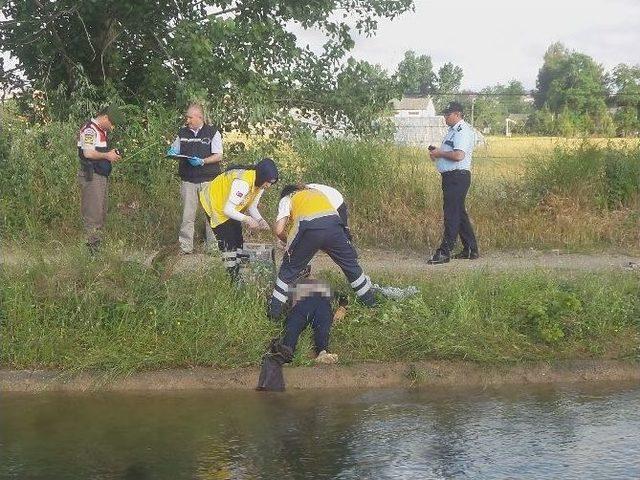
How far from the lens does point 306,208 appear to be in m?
7.96

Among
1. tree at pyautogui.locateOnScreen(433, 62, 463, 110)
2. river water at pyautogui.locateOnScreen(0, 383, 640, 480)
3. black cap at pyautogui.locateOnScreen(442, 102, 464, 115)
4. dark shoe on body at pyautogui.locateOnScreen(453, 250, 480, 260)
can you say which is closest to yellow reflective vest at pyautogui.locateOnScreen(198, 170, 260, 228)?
river water at pyautogui.locateOnScreen(0, 383, 640, 480)

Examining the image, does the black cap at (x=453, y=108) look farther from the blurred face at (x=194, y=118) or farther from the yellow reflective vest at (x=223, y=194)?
the yellow reflective vest at (x=223, y=194)

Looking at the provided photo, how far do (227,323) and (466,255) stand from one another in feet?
12.7

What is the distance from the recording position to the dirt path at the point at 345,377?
7488 millimetres

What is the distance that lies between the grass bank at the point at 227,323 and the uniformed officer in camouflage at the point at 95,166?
1859 mm

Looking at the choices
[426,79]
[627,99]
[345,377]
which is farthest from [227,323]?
[426,79]

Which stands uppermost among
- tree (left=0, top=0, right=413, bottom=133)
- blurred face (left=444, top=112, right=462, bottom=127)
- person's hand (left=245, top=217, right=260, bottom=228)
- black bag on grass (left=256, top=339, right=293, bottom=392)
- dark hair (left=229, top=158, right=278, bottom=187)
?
tree (left=0, top=0, right=413, bottom=133)

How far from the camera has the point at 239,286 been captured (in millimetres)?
8359

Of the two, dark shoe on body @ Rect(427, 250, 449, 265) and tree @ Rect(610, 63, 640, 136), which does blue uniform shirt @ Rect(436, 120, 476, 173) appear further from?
tree @ Rect(610, 63, 640, 136)

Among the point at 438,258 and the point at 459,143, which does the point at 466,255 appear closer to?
the point at 438,258

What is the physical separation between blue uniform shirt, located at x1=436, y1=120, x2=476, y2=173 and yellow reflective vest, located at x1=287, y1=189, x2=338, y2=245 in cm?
267

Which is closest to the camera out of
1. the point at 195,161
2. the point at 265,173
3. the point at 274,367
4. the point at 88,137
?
the point at 274,367

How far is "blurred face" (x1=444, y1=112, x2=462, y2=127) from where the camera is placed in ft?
34.2

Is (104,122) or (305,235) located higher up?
(104,122)
